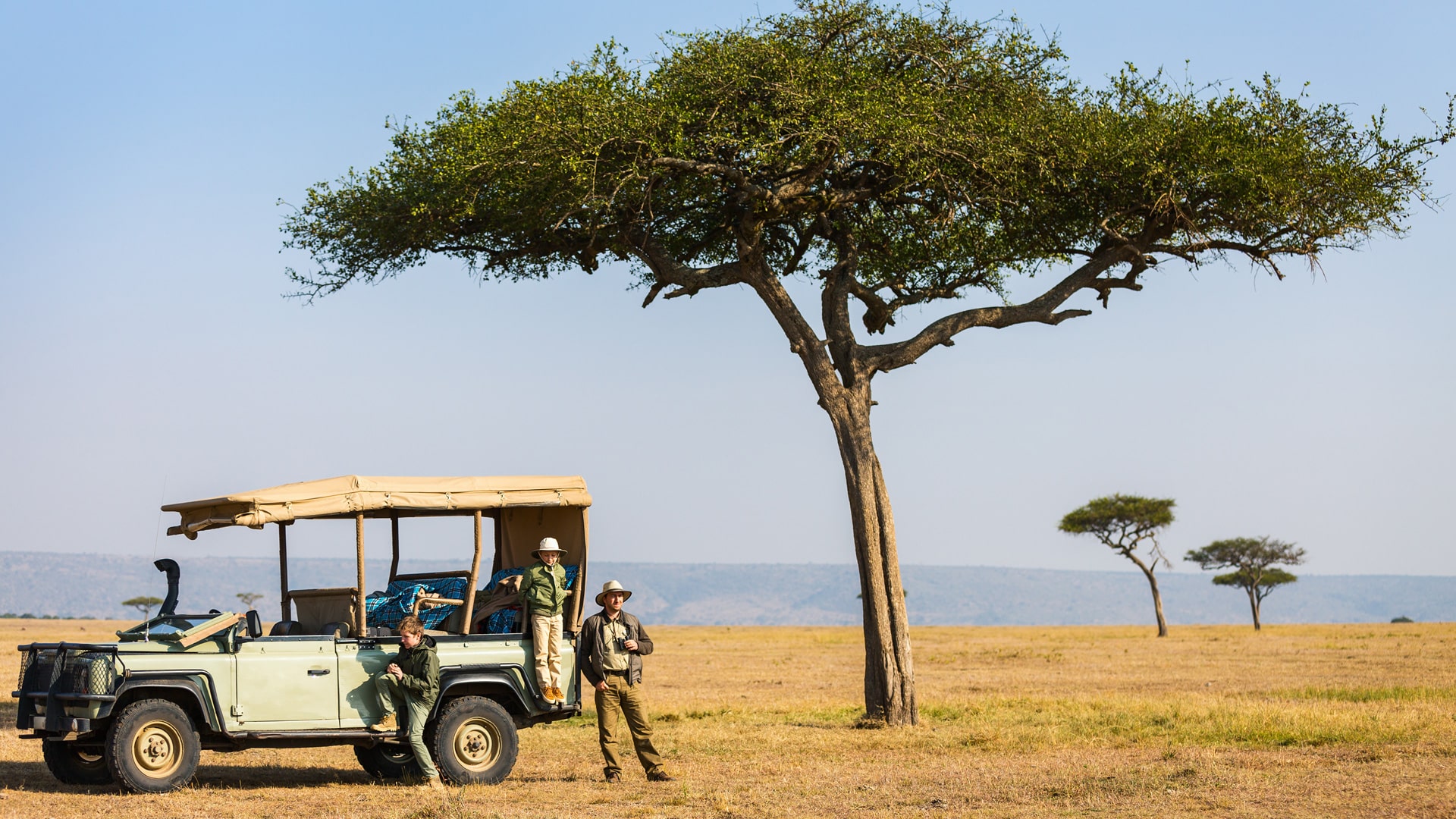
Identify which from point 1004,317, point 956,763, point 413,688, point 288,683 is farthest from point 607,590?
point 1004,317

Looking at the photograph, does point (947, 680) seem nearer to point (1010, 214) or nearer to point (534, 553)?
point (1010, 214)

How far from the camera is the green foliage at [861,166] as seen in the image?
65.2ft

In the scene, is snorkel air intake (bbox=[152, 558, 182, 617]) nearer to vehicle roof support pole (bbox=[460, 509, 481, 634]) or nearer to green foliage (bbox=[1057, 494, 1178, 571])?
vehicle roof support pole (bbox=[460, 509, 481, 634])

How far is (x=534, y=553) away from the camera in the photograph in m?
14.2

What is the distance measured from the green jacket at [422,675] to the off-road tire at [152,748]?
6.12 feet

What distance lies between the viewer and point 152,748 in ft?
40.7

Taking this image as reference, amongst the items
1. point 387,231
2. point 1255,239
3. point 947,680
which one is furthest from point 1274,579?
point 387,231

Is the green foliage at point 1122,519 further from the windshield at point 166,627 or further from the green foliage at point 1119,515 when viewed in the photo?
the windshield at point 166,627

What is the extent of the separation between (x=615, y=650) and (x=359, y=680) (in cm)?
248

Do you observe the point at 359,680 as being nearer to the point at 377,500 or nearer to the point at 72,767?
the point at 377,500

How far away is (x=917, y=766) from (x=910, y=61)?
10874mm

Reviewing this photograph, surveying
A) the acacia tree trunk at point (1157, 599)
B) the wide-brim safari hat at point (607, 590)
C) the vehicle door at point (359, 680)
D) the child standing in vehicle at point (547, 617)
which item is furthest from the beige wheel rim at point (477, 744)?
the acacia tree trunk at point (1157, 599)

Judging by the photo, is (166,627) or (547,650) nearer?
(166,627)

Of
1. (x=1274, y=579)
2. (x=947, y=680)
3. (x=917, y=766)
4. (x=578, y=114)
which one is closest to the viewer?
(x=917, y=766)
